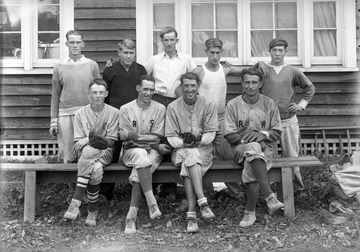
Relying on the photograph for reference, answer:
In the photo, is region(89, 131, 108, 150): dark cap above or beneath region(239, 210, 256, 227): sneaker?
above

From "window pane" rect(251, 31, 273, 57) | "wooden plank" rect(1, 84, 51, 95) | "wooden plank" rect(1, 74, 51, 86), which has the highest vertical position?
"window pane" rect(251, 31, 273, 57)

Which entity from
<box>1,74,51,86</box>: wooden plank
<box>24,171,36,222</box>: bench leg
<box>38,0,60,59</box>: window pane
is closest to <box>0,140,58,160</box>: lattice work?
<box>1,74,51,86</box>: wooden plank

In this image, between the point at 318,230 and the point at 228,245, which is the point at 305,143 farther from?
the point at 228,245

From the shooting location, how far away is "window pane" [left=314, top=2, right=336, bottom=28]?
782 centimetres

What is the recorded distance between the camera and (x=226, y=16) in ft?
25.6

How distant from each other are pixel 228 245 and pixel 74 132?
6.29 feet

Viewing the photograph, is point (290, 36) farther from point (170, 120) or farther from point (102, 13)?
point (170, 120)

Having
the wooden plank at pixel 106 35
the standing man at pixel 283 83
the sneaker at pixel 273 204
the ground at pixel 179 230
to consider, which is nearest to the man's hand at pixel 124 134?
the ground at pixel 179 230

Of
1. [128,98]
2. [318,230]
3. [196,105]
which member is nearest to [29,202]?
[128,98]

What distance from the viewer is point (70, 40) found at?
5.89 m

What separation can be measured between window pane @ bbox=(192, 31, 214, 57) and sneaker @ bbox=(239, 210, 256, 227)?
3140 millimetres

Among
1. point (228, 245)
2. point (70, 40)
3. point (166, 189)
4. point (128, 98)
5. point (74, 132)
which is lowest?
point (228, 245)

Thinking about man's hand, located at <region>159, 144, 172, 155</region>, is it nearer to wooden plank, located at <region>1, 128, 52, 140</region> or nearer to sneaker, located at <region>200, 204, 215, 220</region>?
sneaker, located at <region>200, 204, 215, 220</region>

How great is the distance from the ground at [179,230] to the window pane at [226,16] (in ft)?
9.11
